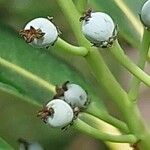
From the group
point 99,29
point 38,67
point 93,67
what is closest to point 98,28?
point 99,29

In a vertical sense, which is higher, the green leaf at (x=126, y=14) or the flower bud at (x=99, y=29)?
the green leaf at (x=126, y=14)

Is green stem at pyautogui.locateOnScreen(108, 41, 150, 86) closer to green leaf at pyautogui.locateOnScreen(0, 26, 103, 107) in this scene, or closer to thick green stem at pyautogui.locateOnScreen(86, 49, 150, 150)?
thick green stem at pyautogui.locateOnScreen(86, 49, 150, 150)

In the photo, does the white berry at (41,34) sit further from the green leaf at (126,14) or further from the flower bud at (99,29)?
the green leaf at (126,14)

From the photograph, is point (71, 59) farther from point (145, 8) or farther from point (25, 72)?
point (145, 8)

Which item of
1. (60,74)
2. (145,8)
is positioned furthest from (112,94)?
(60,74)

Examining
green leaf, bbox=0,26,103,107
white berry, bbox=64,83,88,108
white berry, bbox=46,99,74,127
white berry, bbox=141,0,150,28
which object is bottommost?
white berry, bbox=46,99,74,127

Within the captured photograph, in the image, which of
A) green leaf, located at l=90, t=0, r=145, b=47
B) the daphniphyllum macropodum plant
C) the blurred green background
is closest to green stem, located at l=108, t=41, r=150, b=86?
the daphniphyllum macropodum plant

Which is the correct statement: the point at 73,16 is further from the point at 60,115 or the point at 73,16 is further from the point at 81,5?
the point at 60,115

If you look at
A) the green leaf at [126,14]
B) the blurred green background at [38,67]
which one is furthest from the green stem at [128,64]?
the green leaf at [126,14]
